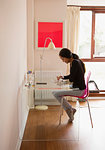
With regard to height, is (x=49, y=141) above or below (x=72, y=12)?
below

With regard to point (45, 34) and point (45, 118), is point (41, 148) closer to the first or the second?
point (45, 118)

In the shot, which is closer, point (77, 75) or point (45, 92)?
point (77, 75)

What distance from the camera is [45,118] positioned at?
3.93m

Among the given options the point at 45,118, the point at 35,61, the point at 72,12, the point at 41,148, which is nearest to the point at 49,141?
the point at 41,148

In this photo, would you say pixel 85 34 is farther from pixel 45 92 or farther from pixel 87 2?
pixel 45 92

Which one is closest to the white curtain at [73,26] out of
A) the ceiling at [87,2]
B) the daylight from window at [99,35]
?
the ceiling at [87,2]

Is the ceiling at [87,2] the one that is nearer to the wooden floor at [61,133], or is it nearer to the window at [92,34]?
the window at [92,34]

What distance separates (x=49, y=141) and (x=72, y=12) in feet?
10.2

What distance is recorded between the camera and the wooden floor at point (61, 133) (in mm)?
2871

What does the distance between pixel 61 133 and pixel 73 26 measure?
2688 mm

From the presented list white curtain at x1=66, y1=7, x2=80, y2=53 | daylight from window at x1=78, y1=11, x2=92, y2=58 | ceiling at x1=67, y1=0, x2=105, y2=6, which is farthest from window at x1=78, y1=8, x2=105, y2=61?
white curtain at x1=66, y1=7, x2=80, y2=53

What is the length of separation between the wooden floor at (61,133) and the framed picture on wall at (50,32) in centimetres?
148

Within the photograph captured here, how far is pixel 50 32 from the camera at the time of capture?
4789mm

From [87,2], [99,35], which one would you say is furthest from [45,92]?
[87,2]
